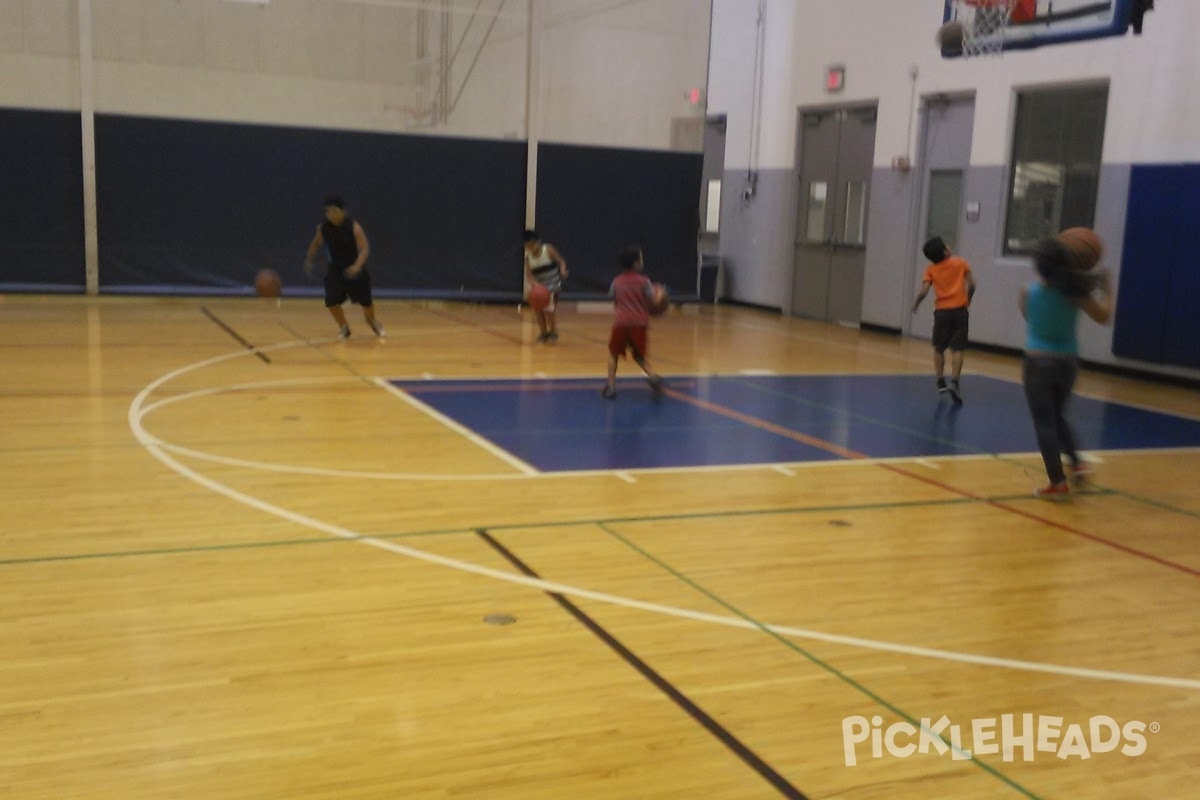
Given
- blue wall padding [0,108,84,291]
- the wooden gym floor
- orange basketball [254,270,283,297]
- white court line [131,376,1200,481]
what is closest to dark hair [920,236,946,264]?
the wooden gym floor

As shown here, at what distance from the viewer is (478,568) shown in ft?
16.7

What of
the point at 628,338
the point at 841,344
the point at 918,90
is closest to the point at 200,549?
the point at 628,338

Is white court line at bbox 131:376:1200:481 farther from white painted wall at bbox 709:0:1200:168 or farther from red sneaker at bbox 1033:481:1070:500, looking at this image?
white painted wall at bbox 709:0:1200:168

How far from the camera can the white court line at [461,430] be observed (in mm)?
7164

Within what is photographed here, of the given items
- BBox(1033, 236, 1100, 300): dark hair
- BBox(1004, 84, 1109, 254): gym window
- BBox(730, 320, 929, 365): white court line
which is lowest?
BBox(730, 320, 929, 365): white court line

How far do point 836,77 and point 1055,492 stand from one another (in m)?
11.3

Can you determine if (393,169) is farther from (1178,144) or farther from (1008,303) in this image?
(1178,144)

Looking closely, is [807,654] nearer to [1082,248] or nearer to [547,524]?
[547,524]

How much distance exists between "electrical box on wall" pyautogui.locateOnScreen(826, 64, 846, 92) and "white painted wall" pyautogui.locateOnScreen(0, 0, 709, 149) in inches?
82.2

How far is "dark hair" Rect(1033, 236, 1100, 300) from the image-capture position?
6488 mm

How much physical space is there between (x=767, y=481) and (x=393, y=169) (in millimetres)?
11505

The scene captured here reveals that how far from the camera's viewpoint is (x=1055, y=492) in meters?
6.79

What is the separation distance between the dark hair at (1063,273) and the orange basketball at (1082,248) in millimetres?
28

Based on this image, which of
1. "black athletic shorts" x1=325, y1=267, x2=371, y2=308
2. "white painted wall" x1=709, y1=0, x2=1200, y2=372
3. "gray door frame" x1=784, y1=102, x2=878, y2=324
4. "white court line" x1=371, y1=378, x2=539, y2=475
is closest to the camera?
"white court line" x1=371, y1=378, x2=539, y2=475
